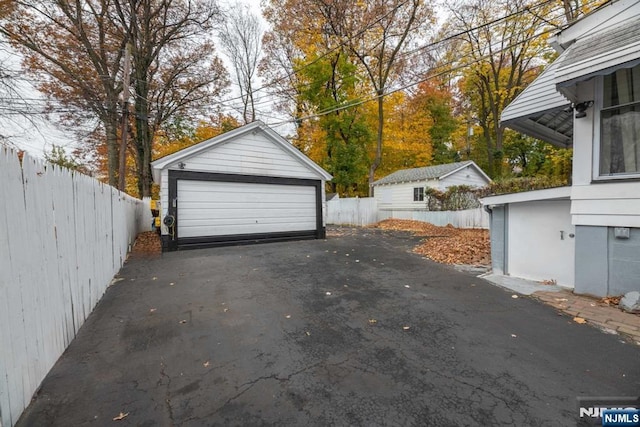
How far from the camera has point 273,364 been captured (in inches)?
97.9

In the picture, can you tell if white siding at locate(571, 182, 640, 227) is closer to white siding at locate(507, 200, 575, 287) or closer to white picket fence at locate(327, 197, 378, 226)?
white siding at locate(507, 200, 575, 287)

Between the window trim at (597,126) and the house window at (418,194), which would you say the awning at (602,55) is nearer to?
the window trim at (597,126)

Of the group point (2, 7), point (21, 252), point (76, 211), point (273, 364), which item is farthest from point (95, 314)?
point (2, 7)

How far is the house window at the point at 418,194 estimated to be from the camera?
17.2 metres

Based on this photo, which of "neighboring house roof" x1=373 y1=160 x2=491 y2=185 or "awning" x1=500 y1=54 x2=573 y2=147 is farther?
"neighboring house roof" x1=373 y1=160 x2=491 y2=185

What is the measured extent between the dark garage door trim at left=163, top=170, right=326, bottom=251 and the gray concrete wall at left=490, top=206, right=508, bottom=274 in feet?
21.7

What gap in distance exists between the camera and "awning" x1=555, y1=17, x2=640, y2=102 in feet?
10.6

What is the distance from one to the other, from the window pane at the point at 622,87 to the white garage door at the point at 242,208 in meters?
8.65

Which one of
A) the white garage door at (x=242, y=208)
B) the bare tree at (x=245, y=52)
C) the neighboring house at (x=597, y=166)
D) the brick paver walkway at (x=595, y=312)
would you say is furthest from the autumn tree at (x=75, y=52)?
the brick paver walkway at (x=595, y=312)

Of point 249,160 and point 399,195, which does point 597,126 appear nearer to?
point 249,160

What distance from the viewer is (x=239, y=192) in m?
9.54

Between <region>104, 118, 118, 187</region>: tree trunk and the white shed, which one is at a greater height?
<region>104, 118, 118, 187</region>: tree trunk

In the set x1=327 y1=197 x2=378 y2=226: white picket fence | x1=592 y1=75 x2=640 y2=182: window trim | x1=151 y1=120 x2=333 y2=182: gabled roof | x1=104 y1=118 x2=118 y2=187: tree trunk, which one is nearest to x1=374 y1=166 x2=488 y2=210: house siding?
x1=327 y1=197 x2=378 y2=226: white picket fence

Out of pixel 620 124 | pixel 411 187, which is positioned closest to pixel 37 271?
pixel 620 124
